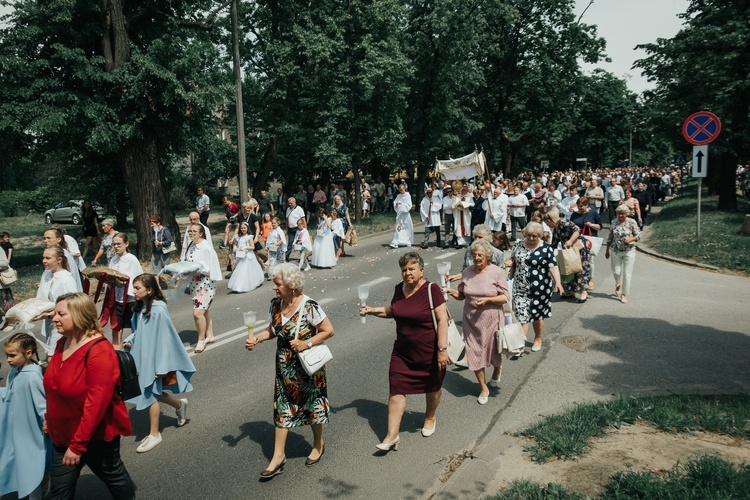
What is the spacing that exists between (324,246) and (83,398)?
38.1 feet

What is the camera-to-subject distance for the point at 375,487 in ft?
14.8

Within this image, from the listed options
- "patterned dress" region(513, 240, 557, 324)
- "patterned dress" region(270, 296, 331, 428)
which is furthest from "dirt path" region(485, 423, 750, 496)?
"patterned dress" region(513, 240, 557, 324)

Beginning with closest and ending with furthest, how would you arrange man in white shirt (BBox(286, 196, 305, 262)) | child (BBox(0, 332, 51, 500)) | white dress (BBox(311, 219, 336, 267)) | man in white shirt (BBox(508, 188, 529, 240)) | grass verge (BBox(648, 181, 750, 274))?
1. child (BBox(0, 332, 51, 500))
2. grass verge (BBox(648, 181, 750, 274))
3. white dress (BBox(311, 219, 336, 267))
4. man in white shirt (BBox(286, 196, 305, 262))
5. man in white shirt (BBox(508, 188, 529, 240))

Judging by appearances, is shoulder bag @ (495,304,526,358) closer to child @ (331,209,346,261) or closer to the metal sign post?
child @ (331,209,346,261)

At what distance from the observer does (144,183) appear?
653 inches

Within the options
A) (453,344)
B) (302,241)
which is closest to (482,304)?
(453,344)

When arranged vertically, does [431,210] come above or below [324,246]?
above

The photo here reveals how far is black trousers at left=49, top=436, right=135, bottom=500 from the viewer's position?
147 inches

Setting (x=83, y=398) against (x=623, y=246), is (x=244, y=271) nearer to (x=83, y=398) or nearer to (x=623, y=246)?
(x=623, y=246)

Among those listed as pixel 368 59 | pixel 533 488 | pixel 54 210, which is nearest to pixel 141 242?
pixel 368 59

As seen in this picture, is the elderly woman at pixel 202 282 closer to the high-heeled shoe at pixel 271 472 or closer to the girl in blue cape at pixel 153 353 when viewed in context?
the girl in blue cape at pixel 153 353

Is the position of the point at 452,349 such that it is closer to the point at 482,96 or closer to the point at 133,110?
the point at 133,110

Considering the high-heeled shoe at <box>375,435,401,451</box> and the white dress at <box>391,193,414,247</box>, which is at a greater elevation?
the white dress at <box>391,193,414,247</box>

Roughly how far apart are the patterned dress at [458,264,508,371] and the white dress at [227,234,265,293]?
290 inches
